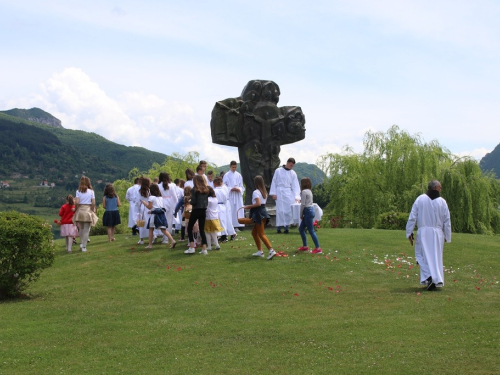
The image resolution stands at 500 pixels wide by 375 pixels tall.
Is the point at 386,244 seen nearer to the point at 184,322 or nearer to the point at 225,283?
the point at 225,283

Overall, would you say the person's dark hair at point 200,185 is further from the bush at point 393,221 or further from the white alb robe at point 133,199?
the bush at point 393,221

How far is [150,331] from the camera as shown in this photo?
8.26 metres

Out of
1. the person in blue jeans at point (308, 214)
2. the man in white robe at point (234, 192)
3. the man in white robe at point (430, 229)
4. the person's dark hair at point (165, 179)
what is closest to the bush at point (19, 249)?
the person's dark hair at point (165, 179)

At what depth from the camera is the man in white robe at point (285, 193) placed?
18.0 meters

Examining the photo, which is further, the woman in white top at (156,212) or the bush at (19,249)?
the woman in white top at (156,212)

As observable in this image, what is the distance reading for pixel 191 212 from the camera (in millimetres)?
14250

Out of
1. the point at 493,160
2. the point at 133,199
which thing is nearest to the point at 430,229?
the point at 133,199

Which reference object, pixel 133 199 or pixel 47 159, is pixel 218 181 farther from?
pixel 47 159

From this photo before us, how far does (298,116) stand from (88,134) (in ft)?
605

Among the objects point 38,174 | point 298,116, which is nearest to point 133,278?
point 298,116

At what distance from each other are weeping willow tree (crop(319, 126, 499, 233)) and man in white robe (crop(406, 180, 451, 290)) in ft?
53.1

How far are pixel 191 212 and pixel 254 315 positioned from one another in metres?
5.66

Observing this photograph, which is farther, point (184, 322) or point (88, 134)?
point (88, 134)

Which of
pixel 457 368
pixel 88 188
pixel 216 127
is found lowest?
pixel 457 368
